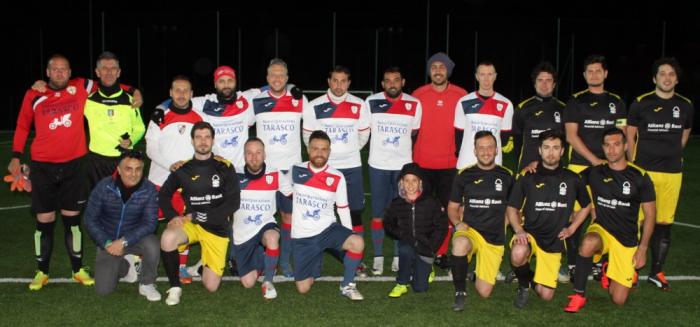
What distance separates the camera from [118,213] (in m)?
5.91

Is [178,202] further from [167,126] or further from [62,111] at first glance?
[62,111]

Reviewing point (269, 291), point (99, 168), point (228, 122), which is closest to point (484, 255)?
point (269, 291)

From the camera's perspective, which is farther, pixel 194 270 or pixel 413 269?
pixel 194 270

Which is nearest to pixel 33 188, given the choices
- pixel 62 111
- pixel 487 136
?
pixel 62 111

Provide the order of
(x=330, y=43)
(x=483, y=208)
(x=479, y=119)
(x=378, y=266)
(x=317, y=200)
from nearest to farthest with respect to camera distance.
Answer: (x=483, y=208), (x=317, y=200), (x=479, y=119), (x=378, y=266), (x=330, y=43)

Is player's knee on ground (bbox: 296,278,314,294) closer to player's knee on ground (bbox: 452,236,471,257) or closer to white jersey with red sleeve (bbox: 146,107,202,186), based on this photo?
player's knee on ground (bbox: 452,236,471,257)

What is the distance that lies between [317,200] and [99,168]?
72.9 inches

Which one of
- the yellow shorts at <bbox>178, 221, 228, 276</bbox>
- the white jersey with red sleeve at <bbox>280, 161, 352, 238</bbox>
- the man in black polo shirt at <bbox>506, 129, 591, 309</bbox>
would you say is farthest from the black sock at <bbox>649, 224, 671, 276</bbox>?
the yellow shorts at <bbox>178, 221, 228, 276</bbox>

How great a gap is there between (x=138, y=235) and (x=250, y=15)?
1918 cm

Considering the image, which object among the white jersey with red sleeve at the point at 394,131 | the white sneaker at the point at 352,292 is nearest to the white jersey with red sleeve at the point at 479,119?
the white jersey with red sleeve at the point at 394,131

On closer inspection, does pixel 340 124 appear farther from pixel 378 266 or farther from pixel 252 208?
pixel 378 266

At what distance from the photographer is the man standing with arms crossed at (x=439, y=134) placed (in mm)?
6762

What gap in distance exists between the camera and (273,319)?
17.1 feet

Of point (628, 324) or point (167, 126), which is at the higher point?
point (167, 126)
